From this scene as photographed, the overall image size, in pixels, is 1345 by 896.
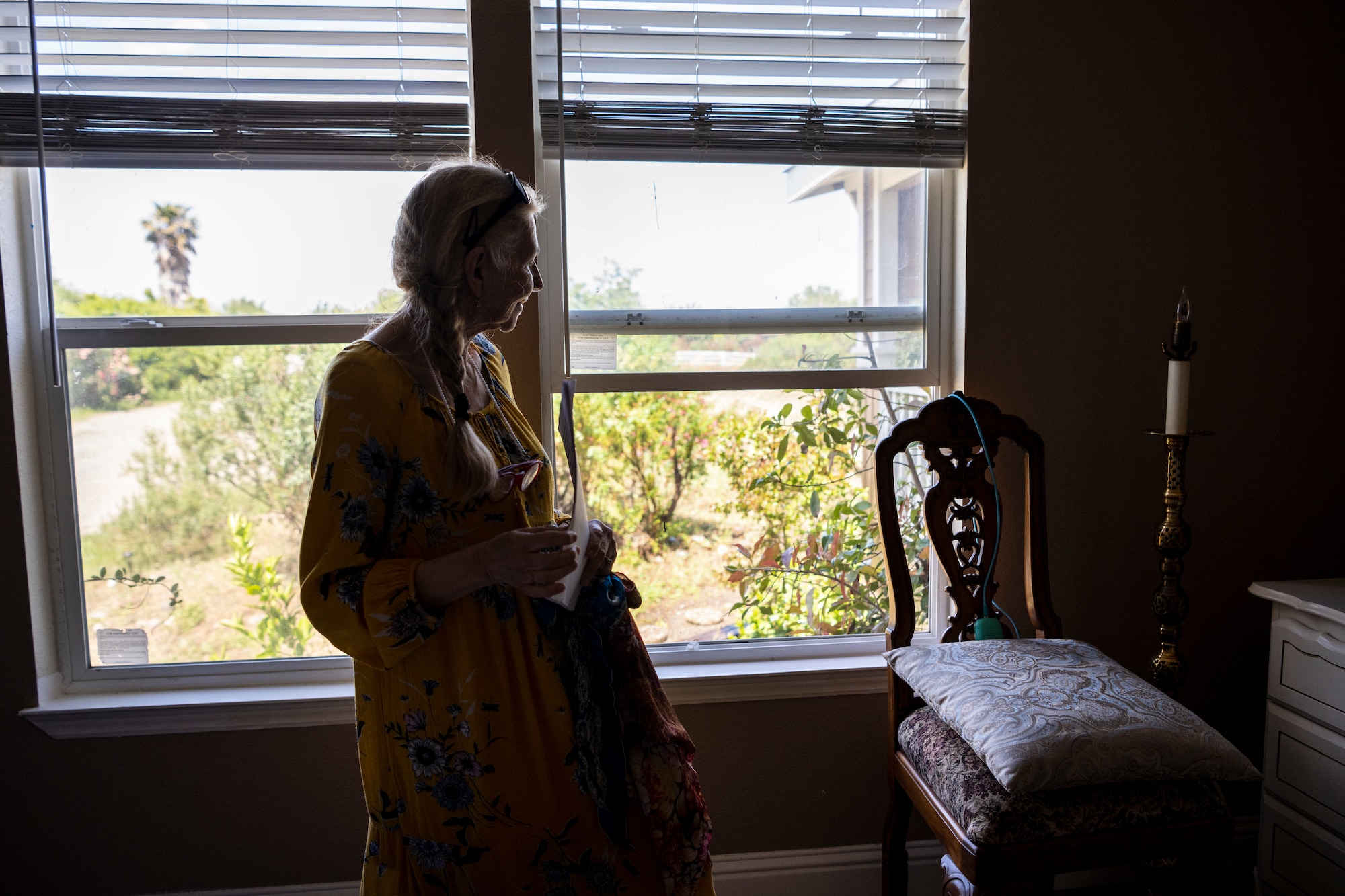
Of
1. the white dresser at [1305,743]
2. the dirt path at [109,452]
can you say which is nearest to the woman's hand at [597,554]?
the dirt path at [109,452]

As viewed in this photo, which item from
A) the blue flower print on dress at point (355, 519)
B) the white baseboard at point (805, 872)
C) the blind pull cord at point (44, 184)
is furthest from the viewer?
the white baseboard at point (805, 872)

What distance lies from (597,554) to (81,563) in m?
1.31

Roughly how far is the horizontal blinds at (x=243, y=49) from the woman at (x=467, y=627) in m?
0.77

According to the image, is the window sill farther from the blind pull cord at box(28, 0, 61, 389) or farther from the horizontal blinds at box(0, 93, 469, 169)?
the horizontal blinds at box(0, 93, 469, 169)

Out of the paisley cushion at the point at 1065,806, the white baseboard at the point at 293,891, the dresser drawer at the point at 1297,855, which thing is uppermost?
the paisley cushion at the point at 1065,806

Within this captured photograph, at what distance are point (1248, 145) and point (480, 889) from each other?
224 cm

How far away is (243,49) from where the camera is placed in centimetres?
175

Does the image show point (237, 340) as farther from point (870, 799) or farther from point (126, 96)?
point (870, 799)

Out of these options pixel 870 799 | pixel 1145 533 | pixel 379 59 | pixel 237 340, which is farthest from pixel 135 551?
pixel 1145 533

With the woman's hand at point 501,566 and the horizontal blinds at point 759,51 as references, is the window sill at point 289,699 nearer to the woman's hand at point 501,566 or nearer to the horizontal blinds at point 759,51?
the woman's hand at point 501,566

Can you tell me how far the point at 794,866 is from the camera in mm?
1969

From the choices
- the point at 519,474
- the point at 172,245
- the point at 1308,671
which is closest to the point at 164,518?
the point at 172,245

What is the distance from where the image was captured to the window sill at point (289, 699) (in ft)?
5.75

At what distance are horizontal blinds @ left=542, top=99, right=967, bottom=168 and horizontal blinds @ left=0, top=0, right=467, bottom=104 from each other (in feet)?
0.97
